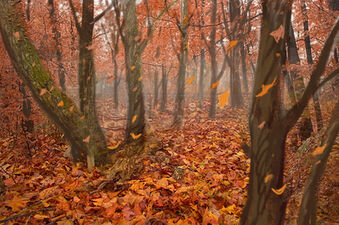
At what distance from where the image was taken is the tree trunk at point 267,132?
1.27 meters

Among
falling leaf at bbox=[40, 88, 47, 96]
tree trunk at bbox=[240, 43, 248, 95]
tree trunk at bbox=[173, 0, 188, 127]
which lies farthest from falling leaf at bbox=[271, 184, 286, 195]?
tree trunk at bbox=[240, 43, 248, 95]

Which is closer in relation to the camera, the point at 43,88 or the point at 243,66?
the point at 43,88

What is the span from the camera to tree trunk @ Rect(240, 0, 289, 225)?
127 cm

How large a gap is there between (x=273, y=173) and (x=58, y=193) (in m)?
2.50

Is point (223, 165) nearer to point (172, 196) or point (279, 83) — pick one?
point (172, 196)

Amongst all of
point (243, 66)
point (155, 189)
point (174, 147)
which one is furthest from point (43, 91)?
point (243, 66)

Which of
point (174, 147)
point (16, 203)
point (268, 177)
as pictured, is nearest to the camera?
point (268, 177)

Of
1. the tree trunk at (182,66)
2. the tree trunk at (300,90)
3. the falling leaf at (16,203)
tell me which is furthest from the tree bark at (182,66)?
the falling leaf at (16,203)

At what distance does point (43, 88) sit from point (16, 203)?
1.59 metres

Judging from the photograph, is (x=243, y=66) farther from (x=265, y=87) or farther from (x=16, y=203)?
(x=16, y=203)

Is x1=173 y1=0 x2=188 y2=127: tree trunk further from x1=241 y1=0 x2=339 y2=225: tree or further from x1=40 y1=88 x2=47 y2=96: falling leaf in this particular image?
x1=241 y1=0 x2=339 y2=225: tree

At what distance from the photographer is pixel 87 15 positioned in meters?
3.37

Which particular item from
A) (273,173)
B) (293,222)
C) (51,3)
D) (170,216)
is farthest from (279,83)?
(51,3)

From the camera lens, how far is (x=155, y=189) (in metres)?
2.62
